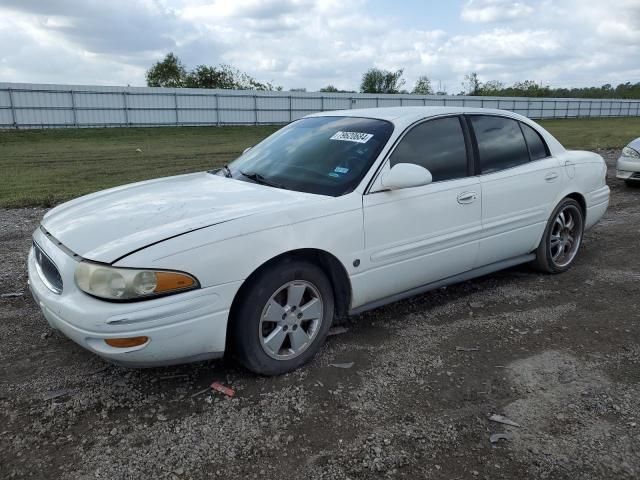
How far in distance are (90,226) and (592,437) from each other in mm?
2956

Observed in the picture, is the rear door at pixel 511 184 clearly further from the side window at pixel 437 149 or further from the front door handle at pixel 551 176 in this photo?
the side window at pixel 437 149

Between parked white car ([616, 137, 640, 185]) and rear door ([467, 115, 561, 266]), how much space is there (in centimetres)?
549

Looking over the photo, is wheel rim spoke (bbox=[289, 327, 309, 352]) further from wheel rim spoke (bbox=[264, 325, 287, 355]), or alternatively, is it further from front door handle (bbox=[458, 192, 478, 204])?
front door handle (bbox=[458, 192, 478, 204])

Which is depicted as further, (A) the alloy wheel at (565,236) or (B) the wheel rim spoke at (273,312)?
(A) the alloy wheel at (565,236)

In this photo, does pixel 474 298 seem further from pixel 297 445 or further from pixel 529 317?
pixel 297 445

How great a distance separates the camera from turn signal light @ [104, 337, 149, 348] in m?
2.78

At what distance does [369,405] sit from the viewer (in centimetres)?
305

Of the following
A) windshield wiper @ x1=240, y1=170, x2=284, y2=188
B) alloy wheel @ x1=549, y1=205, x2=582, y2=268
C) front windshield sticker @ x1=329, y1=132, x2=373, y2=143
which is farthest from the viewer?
alloy wheel @ x1=549, y1=205, x2=582, y2=268

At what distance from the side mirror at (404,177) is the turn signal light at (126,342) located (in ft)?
5.87

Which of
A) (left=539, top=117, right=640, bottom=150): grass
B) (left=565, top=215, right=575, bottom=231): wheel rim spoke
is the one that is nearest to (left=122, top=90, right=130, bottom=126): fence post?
Answer: (left=539, top=117, right=640, bottom=150): grass

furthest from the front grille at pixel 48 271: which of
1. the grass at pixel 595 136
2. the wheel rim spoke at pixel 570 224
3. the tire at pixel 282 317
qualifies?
the grass at pixel 595 136

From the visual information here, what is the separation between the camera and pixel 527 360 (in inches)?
141

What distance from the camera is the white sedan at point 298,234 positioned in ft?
9.34

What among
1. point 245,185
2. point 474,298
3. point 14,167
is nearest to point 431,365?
point 474,298
